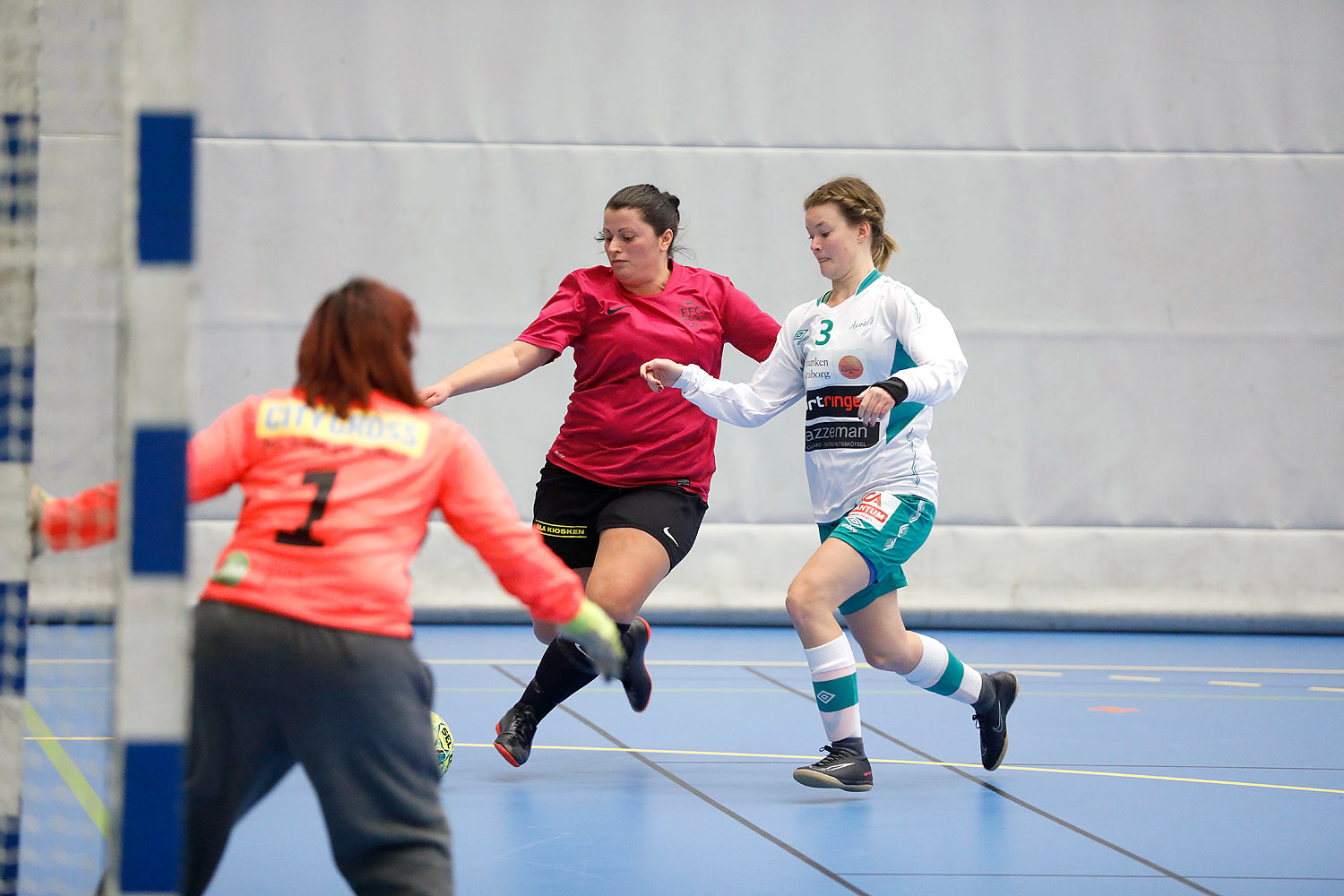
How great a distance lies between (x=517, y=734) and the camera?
4.58 m

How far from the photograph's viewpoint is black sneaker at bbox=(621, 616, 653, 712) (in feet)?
15.0

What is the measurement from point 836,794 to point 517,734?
3.51 ft

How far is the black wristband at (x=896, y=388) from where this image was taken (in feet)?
13.3

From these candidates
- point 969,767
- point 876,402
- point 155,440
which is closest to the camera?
point 155,440

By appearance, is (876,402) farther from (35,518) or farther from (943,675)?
A: (35,518)

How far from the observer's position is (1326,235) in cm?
874

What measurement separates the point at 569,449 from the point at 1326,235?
242 inches

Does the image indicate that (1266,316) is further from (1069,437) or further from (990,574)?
(990,574)

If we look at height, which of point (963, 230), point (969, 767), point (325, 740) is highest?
point (963, 230)

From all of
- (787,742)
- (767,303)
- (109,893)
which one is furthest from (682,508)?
(767,303)

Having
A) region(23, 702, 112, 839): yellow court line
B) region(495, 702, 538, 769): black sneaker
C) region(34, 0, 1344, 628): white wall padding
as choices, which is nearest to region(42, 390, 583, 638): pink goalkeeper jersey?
region(23, 702, 112, 839): yellow court line

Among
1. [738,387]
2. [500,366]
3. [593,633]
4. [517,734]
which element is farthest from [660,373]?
[593,633]

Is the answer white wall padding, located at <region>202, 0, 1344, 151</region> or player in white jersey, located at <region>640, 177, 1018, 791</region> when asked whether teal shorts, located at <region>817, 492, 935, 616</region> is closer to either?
player in white jersey, located at <region>640, 177, 1018, 791</region>

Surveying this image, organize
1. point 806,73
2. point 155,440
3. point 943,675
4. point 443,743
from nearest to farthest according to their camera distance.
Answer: point 155,440, point 443,743, point 943,675, point 806,73
